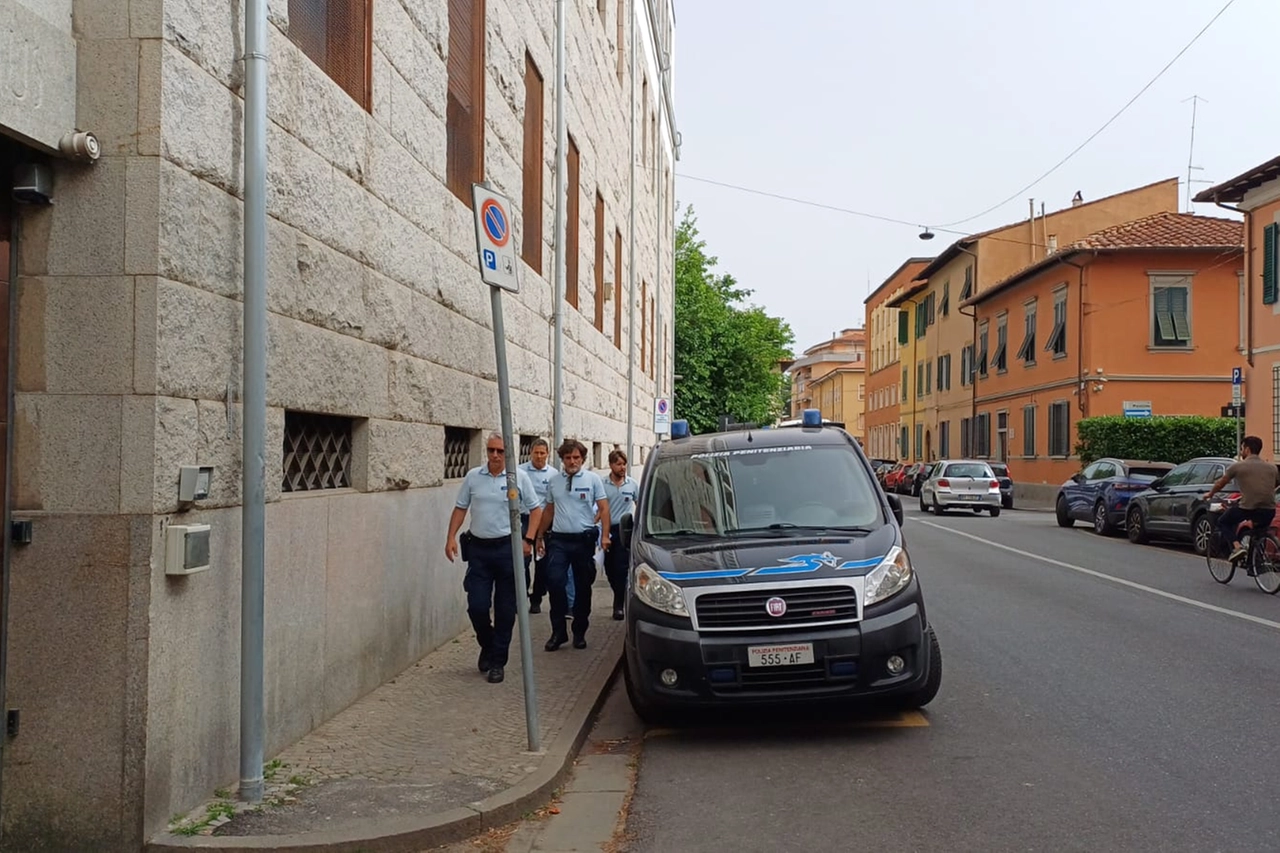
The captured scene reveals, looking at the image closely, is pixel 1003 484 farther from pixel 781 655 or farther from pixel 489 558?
pixel 781 655

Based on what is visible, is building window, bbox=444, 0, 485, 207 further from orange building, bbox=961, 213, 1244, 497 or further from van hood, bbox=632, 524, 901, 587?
orange building, bbox=961, 213, 1244, 497

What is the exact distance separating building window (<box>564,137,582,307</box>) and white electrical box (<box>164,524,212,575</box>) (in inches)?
446

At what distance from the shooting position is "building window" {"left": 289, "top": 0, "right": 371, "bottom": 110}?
701 cm

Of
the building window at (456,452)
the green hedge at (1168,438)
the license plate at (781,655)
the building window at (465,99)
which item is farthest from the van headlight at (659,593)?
the green hedge at (1168,438)

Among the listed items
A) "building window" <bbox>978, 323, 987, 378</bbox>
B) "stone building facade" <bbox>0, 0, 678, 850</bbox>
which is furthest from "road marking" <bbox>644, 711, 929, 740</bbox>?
"building window" <bbox>978, 323, 987, 378</bbox>

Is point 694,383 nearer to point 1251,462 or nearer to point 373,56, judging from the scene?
point 1251,462

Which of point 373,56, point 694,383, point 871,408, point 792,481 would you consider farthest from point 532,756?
point 871,408

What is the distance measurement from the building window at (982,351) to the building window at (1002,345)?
1906 millimetres

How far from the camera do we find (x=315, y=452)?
7.32 metres

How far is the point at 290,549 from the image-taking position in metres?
6.54

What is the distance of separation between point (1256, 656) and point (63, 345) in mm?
8781

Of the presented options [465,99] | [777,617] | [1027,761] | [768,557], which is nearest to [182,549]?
[777,617]

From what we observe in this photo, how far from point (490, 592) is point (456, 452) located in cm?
226

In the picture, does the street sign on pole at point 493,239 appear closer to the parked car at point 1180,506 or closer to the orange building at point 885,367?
the parked car at point 1180,506
